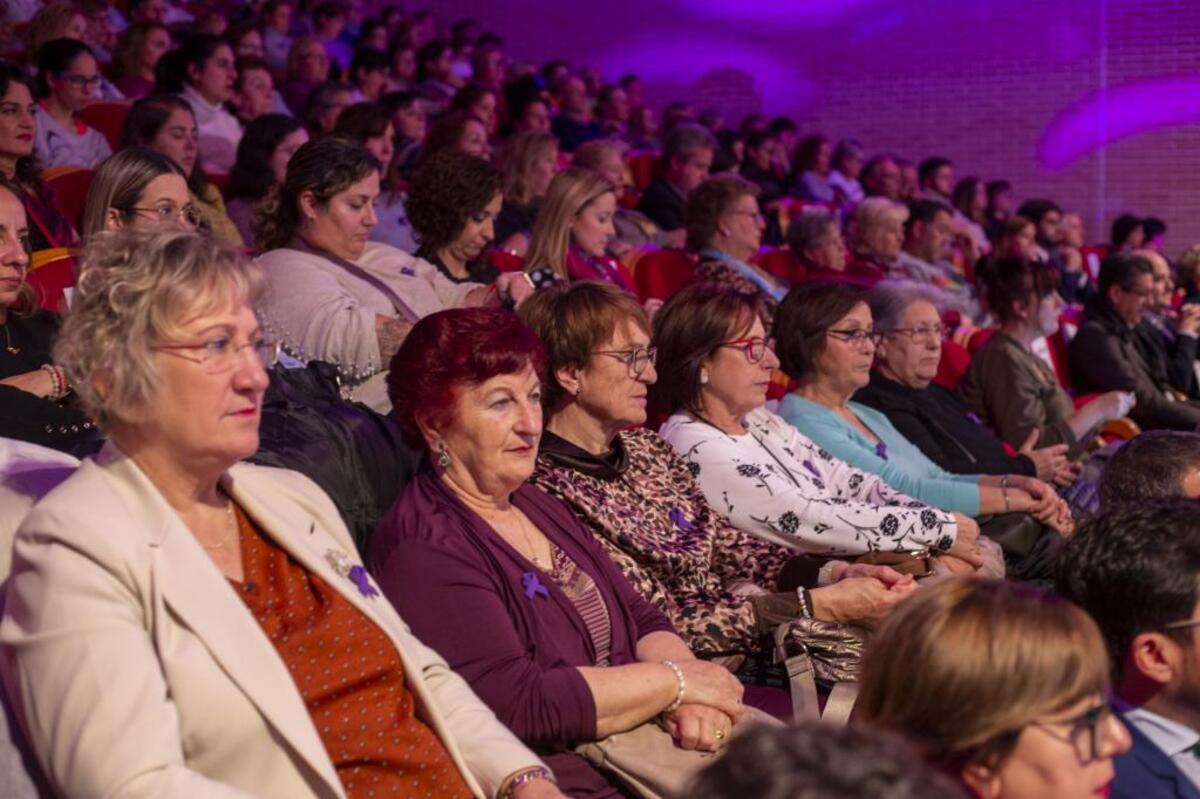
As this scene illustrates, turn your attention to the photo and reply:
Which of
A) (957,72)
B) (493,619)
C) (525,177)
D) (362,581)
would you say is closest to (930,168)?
(957,72)

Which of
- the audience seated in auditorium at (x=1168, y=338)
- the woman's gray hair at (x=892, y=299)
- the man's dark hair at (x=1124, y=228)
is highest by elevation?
the woman's gray hair at (x=892, y=299)

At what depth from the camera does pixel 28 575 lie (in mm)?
1638

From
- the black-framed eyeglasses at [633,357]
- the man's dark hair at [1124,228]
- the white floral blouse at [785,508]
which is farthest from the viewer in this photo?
the man's dark hair at [1124,228]

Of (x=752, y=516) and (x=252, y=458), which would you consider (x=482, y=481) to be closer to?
(x=252, y=458)

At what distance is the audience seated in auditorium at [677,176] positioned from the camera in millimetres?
7395

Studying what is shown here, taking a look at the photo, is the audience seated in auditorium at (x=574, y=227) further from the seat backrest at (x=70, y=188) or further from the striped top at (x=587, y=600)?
the striped top at (x=587, y=600)

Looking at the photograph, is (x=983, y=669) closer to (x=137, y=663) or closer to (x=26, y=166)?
(x=137, y=663)

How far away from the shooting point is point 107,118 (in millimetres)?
5688

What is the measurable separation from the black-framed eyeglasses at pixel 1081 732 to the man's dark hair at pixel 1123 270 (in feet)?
16.0

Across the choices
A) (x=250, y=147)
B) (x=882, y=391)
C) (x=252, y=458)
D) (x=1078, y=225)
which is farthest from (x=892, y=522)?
(x=1078, y=225)

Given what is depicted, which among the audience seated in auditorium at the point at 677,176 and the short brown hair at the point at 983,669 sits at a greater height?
the short brown hair at the point at 983,669

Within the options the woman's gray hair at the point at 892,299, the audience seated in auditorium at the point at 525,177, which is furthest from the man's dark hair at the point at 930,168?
the woman's gray hair at the point at 892,299

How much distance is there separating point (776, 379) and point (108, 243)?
277 cm

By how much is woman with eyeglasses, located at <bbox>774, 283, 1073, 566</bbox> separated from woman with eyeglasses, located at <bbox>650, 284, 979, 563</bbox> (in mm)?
341
